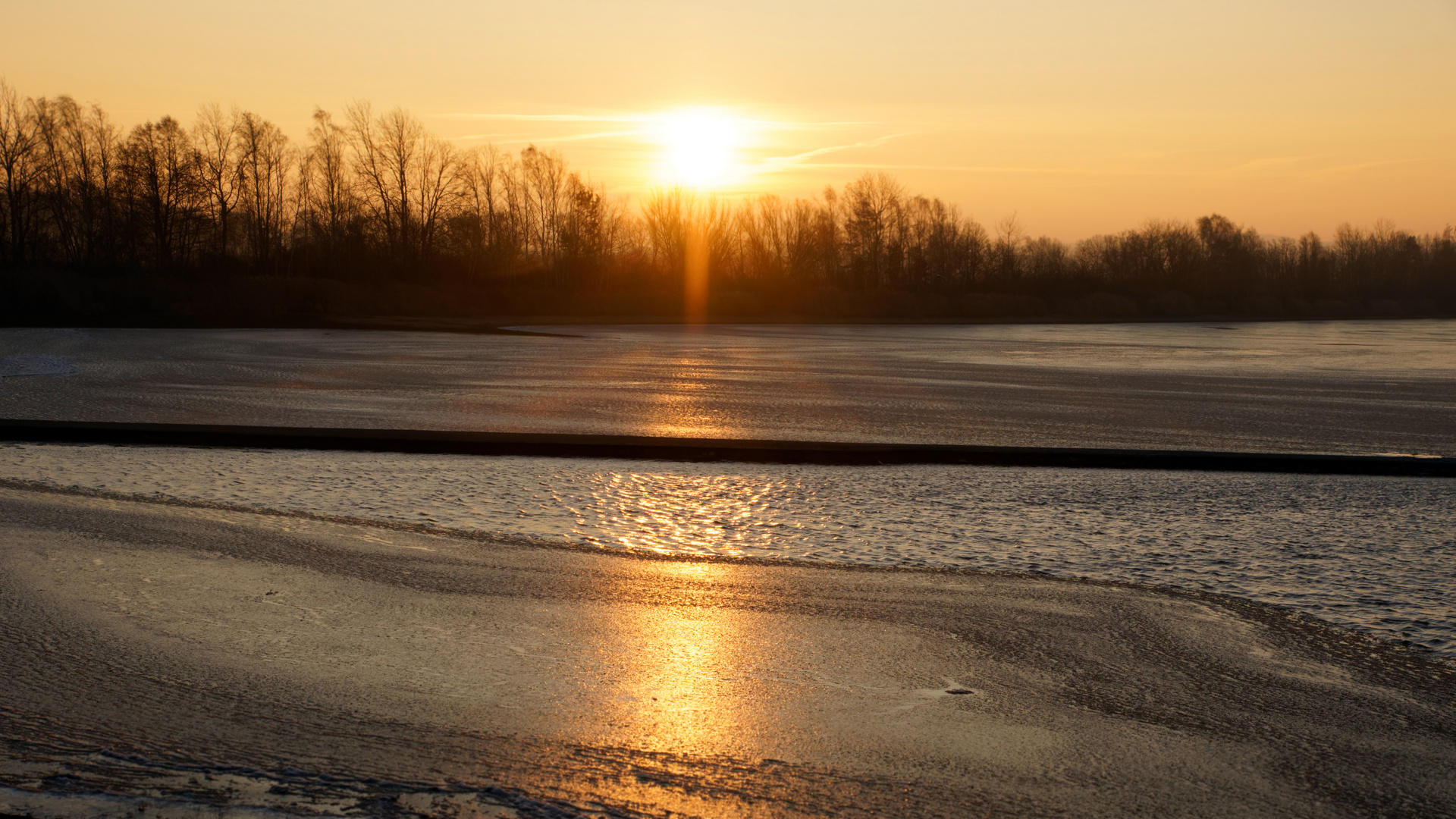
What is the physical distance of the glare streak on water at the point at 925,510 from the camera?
620 centimetres

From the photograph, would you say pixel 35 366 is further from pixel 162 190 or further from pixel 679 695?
pixel 162 190

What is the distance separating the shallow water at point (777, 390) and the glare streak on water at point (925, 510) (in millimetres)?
2403

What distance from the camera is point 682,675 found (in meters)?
4.43

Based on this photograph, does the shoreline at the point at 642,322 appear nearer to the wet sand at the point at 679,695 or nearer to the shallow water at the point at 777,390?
the shallow water at the point at 777,390

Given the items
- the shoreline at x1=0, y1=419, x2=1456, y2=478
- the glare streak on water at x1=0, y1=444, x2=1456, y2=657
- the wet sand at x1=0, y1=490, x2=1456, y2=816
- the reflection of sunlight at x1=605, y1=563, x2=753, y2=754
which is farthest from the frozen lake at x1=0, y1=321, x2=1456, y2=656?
the reflection of sunlight at x1=605, y1=563, x2=753, y2=754

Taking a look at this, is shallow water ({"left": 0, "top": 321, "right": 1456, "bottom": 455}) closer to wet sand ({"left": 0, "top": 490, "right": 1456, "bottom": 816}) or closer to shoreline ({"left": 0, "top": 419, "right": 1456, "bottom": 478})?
shoreline ({"left": 0, "top": 419, "right": 1456, "bottom": 478})

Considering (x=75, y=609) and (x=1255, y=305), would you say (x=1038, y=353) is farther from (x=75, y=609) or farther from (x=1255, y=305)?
(x=1255, y=305)

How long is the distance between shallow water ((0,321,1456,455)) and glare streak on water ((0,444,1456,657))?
240cm

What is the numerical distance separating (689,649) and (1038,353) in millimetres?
29557

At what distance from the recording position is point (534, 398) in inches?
645

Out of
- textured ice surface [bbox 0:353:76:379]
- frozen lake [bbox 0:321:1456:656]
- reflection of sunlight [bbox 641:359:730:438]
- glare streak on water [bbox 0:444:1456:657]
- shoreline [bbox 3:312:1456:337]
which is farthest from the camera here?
shoreline [bbox 3:312:1456:337]

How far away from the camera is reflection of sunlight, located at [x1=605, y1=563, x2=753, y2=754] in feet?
12.6

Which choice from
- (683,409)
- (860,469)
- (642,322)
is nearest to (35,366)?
(683,409)

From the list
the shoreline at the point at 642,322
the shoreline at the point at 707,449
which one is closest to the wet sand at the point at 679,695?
the shoreline at the point at 707,449
